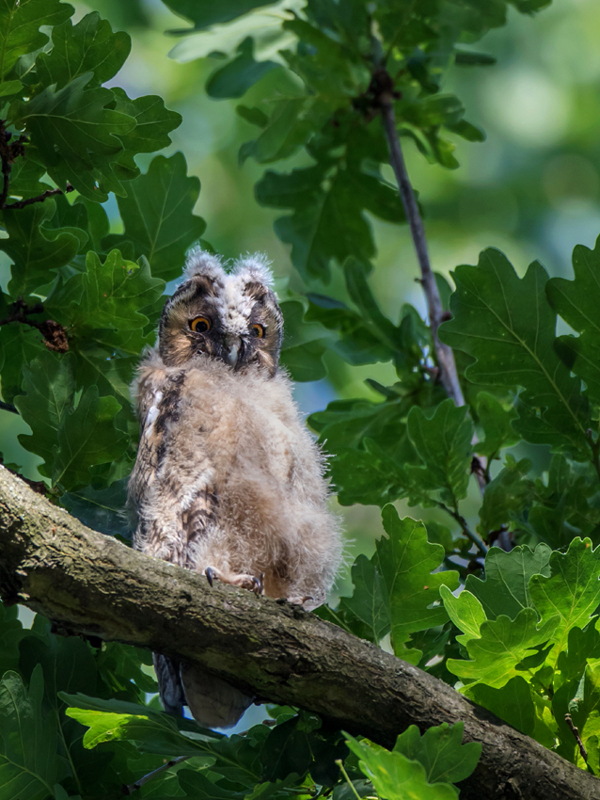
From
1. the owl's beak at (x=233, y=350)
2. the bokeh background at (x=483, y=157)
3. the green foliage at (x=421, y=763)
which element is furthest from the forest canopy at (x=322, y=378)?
the bokeh background at (x=483, y=157)

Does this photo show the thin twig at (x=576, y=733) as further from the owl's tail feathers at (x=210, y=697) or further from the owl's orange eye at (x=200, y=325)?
the owl's orange eye at (x=200, y=325)

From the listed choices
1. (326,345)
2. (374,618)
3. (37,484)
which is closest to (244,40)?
(326,345)

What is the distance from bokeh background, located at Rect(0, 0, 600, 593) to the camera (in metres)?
6.27

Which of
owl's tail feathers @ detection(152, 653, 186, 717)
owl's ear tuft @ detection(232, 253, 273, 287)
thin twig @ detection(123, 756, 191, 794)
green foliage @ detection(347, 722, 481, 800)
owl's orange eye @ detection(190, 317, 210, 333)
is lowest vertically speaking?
thin twig @ detection(123, 756, 191, 794)

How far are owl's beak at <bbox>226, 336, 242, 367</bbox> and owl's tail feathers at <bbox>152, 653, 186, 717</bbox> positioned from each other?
2.69ft

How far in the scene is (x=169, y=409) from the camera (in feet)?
6.60

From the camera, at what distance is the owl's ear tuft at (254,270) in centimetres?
251

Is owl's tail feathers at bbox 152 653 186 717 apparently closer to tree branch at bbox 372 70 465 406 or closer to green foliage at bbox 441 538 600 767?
green foliage at bbox 441 538 600 767

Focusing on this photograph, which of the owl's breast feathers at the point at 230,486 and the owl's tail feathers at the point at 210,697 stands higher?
the owl's breast feathers at the point at 230,486

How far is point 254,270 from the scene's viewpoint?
8.43 feet

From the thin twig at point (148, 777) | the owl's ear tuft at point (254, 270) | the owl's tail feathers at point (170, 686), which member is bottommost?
the thin twig at point (148, 777)

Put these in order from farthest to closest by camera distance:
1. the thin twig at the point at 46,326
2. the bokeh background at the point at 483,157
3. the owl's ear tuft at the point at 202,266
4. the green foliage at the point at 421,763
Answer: the bokeh background at the point at 483,157
the owl's ear tuft at the point at 202,266
the thin twig at the point at 46,326
the green foliage at the point at 421,763

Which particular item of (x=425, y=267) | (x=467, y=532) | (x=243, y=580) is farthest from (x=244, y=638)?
(x=425, y=267)

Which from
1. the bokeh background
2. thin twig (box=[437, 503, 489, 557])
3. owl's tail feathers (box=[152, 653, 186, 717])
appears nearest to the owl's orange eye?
thin twig (box=[437, 503, 489, 557])
